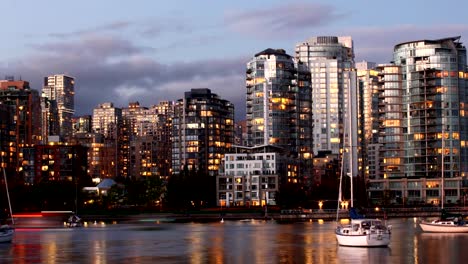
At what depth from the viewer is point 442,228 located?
137375 mm

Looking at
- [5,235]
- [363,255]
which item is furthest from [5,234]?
[363,255]

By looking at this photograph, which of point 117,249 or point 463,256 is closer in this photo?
point 463,256

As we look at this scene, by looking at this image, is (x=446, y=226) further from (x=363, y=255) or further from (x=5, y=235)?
(x=5, y=235)

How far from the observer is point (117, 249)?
10681 centimetres

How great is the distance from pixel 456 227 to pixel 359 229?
3816 cm

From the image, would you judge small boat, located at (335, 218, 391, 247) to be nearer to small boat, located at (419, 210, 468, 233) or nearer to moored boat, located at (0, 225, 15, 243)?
small boat, located at (419, 210, 468, 233)

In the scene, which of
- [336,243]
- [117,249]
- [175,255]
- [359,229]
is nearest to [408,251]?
[359,229]

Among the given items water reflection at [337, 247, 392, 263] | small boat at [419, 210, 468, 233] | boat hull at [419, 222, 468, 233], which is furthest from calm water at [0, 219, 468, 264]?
small boat at [419, 210, 468, 233]

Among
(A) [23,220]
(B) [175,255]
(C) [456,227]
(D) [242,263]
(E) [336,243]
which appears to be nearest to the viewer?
(D) [242,263]

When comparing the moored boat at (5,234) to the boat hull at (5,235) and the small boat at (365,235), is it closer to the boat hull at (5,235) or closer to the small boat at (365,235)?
the boat hull at (5,235)

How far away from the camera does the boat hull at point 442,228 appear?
135125mm

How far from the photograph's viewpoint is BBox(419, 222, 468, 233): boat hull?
135 metres

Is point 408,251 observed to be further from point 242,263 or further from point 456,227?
point 456,227

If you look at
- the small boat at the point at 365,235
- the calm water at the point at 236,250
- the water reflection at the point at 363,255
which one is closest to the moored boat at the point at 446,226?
the calm water at the point at 236,250
